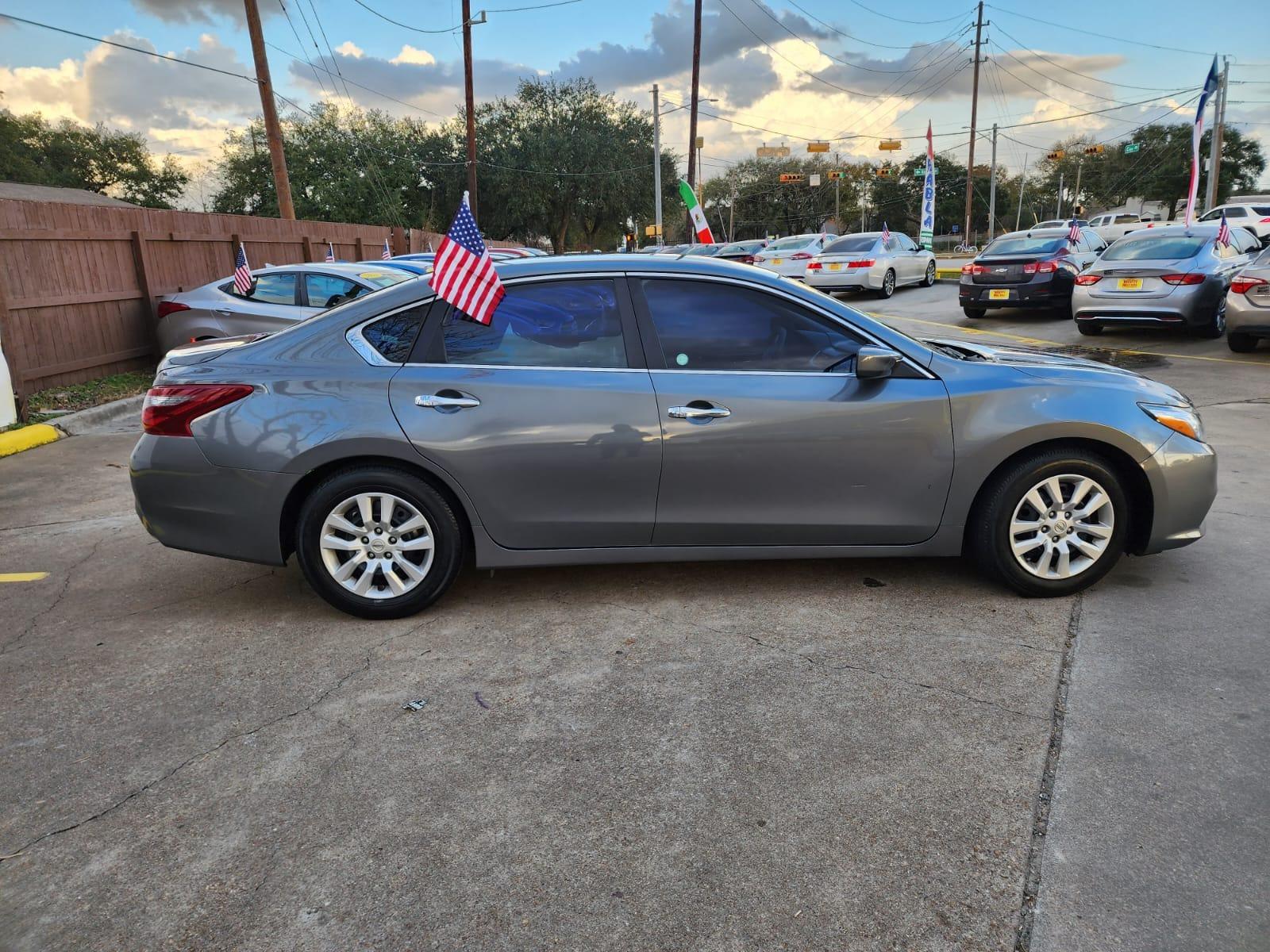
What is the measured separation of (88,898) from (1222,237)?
1463cm

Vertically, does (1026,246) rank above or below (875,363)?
above

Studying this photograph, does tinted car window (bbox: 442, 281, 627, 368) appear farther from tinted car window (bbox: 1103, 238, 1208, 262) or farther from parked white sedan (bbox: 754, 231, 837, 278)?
parked white sedan (bbox: 754, 231, 837, 278)

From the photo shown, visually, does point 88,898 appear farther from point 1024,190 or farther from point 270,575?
point 1024,190

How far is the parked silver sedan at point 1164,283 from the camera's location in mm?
11758

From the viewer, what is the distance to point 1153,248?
41.3 feet

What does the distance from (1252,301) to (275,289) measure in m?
→ 11.4

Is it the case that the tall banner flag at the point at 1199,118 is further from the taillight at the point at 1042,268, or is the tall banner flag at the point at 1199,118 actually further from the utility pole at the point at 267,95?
the utility pole at the point at 267,95

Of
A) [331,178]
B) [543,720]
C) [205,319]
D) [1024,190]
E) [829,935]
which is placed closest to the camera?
[829,935]

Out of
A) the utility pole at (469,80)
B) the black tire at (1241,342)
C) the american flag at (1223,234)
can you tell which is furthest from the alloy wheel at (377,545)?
the utility pole at (469,80)

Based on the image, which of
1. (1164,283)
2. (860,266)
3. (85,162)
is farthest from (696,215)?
(85,162)

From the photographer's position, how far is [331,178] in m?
44.9

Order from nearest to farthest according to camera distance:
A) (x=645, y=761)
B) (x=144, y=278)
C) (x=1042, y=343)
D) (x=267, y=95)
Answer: (x=645, y=761)
(x=144, y=278)
(x=1042, y=343)
(x=267, y=95)

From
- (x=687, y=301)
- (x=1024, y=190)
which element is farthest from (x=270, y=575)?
(x=1024, y=190)

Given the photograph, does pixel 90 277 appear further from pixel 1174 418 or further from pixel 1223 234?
pixel 1223 234
